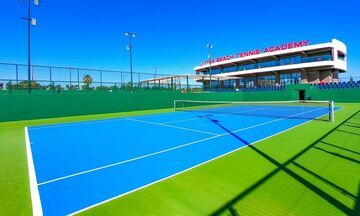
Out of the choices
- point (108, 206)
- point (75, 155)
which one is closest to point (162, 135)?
point (75, 155)

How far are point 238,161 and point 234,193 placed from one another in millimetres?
2129

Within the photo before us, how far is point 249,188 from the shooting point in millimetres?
4836

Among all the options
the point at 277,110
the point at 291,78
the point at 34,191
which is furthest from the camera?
the point at 291,78

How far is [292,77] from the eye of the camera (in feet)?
200

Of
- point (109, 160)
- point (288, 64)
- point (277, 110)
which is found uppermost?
point (288, 64)

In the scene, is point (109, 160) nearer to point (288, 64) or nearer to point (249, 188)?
point (249, 188)

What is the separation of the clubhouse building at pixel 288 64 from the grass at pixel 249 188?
40726 mm

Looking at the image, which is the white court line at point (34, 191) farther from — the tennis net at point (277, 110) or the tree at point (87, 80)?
the tree at point (87, 80)

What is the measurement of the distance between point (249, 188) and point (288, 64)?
200 ft

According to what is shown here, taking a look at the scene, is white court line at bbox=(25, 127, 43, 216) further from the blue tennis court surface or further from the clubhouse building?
the clubhouse building

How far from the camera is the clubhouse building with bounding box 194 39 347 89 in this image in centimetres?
5350

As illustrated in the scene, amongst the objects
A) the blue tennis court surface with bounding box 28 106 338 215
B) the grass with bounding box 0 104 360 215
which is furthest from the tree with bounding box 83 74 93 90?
the grass with bounding box 0 104 360 215

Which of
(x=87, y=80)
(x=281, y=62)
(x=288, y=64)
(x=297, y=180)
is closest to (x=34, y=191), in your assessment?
(x=297, y=180)

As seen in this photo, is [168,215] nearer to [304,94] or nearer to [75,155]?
[75,155]
